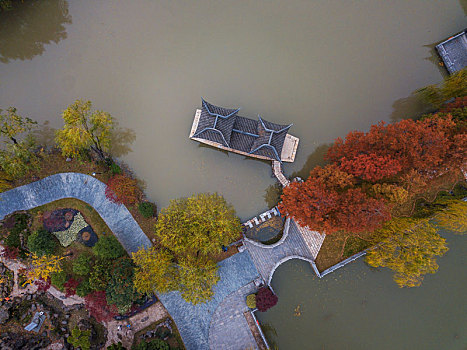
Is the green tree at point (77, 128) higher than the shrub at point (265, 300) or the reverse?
higher

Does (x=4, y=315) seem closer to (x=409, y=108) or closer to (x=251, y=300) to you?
(x=251, y=300)

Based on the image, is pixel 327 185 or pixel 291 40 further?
pixel 291 40

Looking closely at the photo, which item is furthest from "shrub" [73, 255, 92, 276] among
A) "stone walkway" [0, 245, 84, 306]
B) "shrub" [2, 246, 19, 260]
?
"shrub" [2, 246, 19, 260]

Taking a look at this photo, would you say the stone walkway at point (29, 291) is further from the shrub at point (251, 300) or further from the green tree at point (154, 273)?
the shrub at point (251, 300)

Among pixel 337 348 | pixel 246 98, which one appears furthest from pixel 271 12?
pixel 337 348

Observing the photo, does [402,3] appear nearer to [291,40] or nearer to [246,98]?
[291,40]

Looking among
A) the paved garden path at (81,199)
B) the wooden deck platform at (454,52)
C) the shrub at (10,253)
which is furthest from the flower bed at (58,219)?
the wooden deck platform at (454,52)

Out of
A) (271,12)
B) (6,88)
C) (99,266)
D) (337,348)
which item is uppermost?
(6,88)
